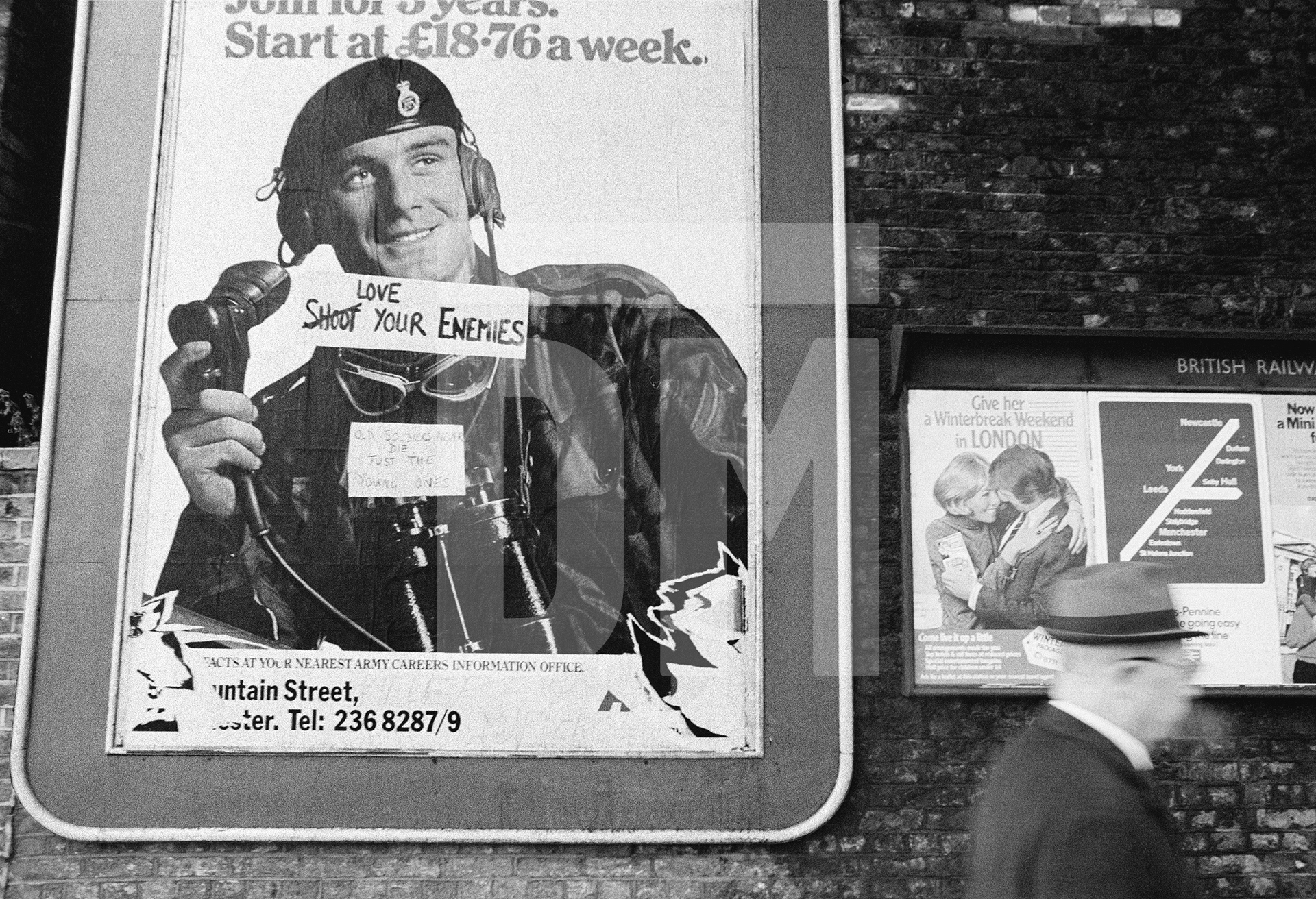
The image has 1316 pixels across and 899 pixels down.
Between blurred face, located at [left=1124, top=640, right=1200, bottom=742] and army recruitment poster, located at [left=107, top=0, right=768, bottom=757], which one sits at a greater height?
army recruitment poster, located at [left=107, top=0, right=768, bottom=757]

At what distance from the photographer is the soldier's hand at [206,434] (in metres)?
4.51

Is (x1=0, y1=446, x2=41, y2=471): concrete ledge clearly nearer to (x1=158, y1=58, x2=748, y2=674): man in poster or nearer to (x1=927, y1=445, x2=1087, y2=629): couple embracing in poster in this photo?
(x1=158, y1=58, x2=748, y2=674): man in poster

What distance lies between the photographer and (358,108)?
15.6ft

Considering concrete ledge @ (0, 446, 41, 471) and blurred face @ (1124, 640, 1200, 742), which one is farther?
concrete ledge @ (0, 446, 41, 471)

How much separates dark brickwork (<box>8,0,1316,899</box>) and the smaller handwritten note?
136 centimetres

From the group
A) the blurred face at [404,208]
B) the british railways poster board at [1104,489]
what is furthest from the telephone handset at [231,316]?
the british railways poster board at [1104,489]

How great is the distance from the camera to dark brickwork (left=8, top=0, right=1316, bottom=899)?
171 inches

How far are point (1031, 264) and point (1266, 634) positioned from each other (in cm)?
177

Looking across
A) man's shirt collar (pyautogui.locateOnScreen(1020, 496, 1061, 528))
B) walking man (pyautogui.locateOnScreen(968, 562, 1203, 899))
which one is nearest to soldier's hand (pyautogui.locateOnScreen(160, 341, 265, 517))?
man's shirt collar (pyautogui.locateOnScreen(1020, 496, 1061, 528))

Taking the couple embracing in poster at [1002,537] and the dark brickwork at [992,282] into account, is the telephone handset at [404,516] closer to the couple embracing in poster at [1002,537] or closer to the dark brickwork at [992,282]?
the dark brickwork at [992,282]

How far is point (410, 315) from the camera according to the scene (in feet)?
15.2

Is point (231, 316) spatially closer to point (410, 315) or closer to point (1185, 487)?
point (410, 315)

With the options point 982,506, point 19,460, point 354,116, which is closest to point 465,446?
point 354,116

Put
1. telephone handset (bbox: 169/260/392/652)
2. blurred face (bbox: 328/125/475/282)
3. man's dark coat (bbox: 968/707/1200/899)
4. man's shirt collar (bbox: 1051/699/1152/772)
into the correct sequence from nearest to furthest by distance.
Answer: man's dark coat (bbox: 968/707/1200/899)
man's shirt collar (bbox: 1051/699/1152/772)
telephone handset (bbox: 169/260/392/652)
blurred face (bbox: 328/125/475/282)
